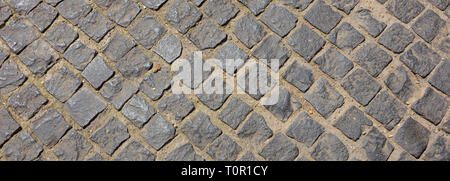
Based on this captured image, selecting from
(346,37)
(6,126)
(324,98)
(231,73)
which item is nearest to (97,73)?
(6,126)

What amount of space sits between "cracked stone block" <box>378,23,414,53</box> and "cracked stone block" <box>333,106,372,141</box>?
0.68 meters

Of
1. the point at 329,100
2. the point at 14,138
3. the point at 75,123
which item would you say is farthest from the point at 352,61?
the point at 14,138

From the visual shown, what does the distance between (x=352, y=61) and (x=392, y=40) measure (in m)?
0.43

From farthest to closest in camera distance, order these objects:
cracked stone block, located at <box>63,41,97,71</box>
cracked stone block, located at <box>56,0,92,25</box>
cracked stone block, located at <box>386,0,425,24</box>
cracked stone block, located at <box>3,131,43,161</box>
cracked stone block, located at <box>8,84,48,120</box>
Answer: cracked stone block, located at <box>386,0,425,24</box> → cracked stone block, located at <box>56,0,92,25</box> → cracked stone block, located at <box>63,41,97,71</box> → cracked stone block, located at <box>8,84,48,120</box> → cracked stone block, located at <box>3,131,43,161</box>

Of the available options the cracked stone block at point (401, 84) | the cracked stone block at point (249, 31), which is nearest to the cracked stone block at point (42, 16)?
the cracked stone block at point (249, 31)

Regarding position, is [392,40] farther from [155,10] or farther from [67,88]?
[67,88]

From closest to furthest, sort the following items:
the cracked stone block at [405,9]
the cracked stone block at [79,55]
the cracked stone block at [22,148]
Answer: the cracked stone block at [22,148]
the cracked stone block at [79,55]
the cracked stone block at [405,9]

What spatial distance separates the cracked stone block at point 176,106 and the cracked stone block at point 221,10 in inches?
30.4

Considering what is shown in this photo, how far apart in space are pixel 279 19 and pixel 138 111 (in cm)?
148

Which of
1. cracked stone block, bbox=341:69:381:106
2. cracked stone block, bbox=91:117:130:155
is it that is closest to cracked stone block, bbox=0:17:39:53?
cracked stone block, bbox=91:117:130:155

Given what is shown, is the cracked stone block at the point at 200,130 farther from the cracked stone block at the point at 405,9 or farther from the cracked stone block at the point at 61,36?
the cracked stone block at the point at 405,9

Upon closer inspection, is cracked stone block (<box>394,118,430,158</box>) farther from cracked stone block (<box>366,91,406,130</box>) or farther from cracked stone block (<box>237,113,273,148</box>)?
cracked stone block (<box>237,113,273,148</box>)

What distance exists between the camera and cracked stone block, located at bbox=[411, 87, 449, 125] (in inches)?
135

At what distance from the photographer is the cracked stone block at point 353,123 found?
11.0ft
